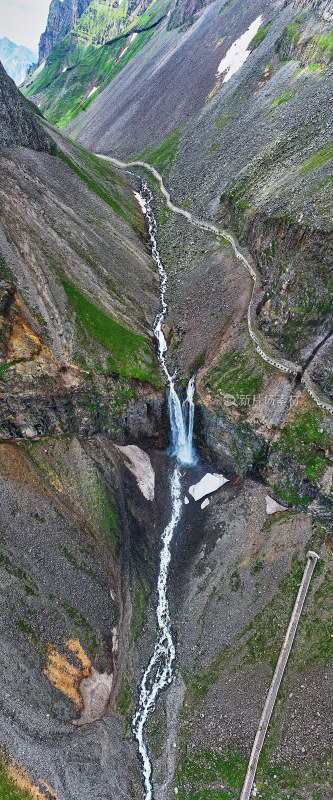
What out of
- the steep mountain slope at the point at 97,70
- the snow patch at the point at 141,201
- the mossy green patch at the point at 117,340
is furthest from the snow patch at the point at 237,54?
the mossy green patch at the point at 117,340

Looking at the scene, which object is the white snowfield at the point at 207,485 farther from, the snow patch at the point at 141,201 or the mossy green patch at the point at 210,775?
the snow patch at the point at 141,201

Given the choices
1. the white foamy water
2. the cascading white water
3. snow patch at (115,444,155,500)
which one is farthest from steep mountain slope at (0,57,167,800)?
the cascading white water

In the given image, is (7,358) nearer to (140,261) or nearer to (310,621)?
(140,261)

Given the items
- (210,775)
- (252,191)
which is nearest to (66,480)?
(210,775)

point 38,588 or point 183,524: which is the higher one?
point 183,524

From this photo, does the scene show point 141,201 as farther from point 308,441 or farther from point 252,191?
point 308,441

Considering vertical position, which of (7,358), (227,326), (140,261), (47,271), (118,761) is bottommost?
(118,761)

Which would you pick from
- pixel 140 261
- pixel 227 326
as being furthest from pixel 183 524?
pixel 140 261
